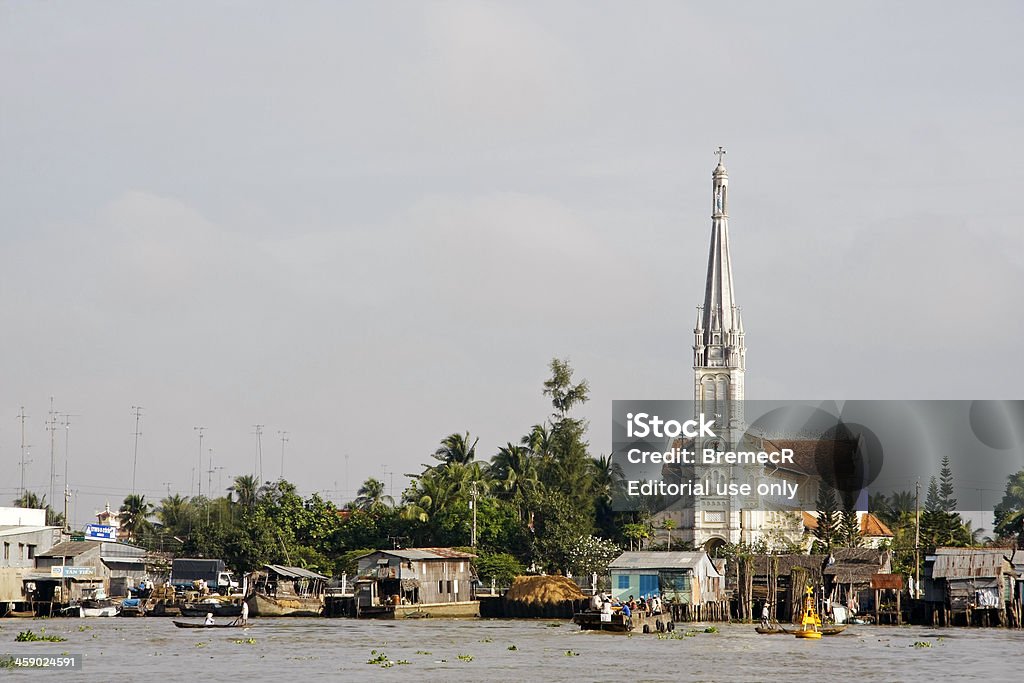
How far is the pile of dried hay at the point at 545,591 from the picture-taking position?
89.9 meters

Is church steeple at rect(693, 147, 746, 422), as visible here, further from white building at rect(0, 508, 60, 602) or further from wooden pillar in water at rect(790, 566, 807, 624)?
white building at rect(0, 508, 60, 602)

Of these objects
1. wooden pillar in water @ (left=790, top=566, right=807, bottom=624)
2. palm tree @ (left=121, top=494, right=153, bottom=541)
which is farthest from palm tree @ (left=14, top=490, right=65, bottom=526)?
wooden pillar in water @ (left=790, top=566, right=807, bottom=624)

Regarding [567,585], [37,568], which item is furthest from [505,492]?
[37,568]

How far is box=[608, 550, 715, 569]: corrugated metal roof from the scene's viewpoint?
88938 millimetres

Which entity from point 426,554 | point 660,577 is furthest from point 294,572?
point 660,577

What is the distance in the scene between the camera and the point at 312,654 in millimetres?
55875

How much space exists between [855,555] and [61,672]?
6214 cm

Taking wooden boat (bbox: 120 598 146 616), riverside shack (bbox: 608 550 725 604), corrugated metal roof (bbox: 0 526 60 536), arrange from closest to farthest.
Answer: riverside shack (bbox: 608 550 725 604) < wooden boat (bbox: 120 598 146 616) < corrugated metal roof (bbox: 0 526 60 536)

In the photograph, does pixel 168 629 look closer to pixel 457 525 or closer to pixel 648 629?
pixel 648 629

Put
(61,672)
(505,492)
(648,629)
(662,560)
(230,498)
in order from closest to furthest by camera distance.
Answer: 1. (61,672)
2. (648,629)
3. (662,560)
4. (505,492)
5. (230,498)

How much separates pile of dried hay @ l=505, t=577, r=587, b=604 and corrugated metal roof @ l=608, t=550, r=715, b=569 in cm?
301

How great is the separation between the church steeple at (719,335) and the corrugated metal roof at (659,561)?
44.1 metres

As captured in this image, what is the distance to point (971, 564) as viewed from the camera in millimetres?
83375

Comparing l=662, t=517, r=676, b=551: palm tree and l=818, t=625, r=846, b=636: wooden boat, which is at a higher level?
l=662, t=517, r=676, b=551: palm tree
